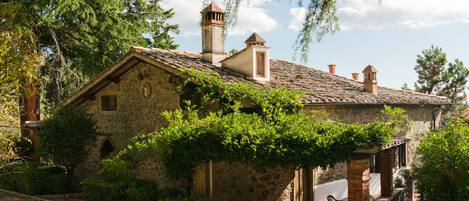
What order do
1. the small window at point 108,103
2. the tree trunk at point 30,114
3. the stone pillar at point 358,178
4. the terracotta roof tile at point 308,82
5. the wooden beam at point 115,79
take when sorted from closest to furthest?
the stone pillar at point 358,178 < the terracotta roof tile at point 308,82 < the wooden beam at point 115,79 < the small window at point 108,103 < the tree trunk at point 30,114

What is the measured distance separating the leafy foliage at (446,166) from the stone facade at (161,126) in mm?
2726

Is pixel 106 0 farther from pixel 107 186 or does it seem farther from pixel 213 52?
pixel 107 186

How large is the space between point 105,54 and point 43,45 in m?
2.81

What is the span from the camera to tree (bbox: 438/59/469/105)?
130ft

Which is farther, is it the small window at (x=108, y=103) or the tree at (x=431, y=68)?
the tree at (x=431, y=68)

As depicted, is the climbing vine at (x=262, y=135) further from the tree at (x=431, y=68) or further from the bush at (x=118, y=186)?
the tree at (x=431, y=68)

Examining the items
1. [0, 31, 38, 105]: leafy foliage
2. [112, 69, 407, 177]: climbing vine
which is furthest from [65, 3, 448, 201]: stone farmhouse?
[0, 31, 38, 105]: leafy foliage

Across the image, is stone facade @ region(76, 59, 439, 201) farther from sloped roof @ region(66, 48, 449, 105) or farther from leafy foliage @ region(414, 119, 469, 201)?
leafy foliage @ region(414, 119, 469, 201)

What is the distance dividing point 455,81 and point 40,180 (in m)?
34.2

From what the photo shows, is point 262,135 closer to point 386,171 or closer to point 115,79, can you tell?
point 386,171

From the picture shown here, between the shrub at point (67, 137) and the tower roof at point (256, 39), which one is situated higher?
the tower roof at point (256, 39)

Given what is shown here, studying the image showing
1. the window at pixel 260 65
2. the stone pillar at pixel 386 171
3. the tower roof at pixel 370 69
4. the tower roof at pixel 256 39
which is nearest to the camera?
the stone pillar at pixel 386 171

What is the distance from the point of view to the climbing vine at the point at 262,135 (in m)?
10.6

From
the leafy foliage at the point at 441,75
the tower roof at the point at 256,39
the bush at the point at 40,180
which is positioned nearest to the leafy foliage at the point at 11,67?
the bush at the point at 40,180
